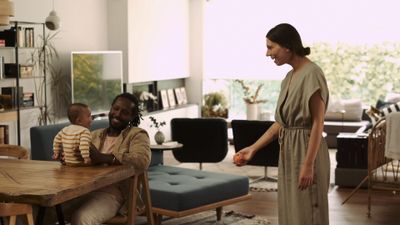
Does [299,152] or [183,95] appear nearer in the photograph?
[299,152]

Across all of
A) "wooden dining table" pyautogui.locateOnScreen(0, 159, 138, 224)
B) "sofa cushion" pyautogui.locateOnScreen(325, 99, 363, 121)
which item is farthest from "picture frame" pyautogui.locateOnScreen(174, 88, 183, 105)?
"wooden dining table" pyautogui.locateOnScreen(0, 159, 138, 224)

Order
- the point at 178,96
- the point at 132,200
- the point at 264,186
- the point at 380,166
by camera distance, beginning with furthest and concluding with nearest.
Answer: the point at 178,96 → the point at 264,186 → the point at 380,166 → the point at 132,200

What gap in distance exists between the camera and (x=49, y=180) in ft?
11.9

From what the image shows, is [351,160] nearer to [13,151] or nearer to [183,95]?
[13,151]

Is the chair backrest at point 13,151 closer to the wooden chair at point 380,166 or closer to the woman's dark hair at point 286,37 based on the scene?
the woman's dark hair at point 286,37

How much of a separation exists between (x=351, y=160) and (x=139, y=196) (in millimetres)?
3715

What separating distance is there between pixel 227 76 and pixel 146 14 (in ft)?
8.13

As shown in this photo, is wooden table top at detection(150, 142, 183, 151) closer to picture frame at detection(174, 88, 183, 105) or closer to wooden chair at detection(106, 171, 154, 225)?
wooden chair at detection(106, 171, 154, 225)

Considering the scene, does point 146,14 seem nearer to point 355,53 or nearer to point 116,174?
point 355,53

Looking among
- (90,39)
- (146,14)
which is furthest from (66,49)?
(146,14)

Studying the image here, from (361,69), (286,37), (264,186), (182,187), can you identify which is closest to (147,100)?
(264,186)

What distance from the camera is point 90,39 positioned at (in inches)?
376

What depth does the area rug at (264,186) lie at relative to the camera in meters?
7.55

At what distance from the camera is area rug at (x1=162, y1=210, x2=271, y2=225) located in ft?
19.7
